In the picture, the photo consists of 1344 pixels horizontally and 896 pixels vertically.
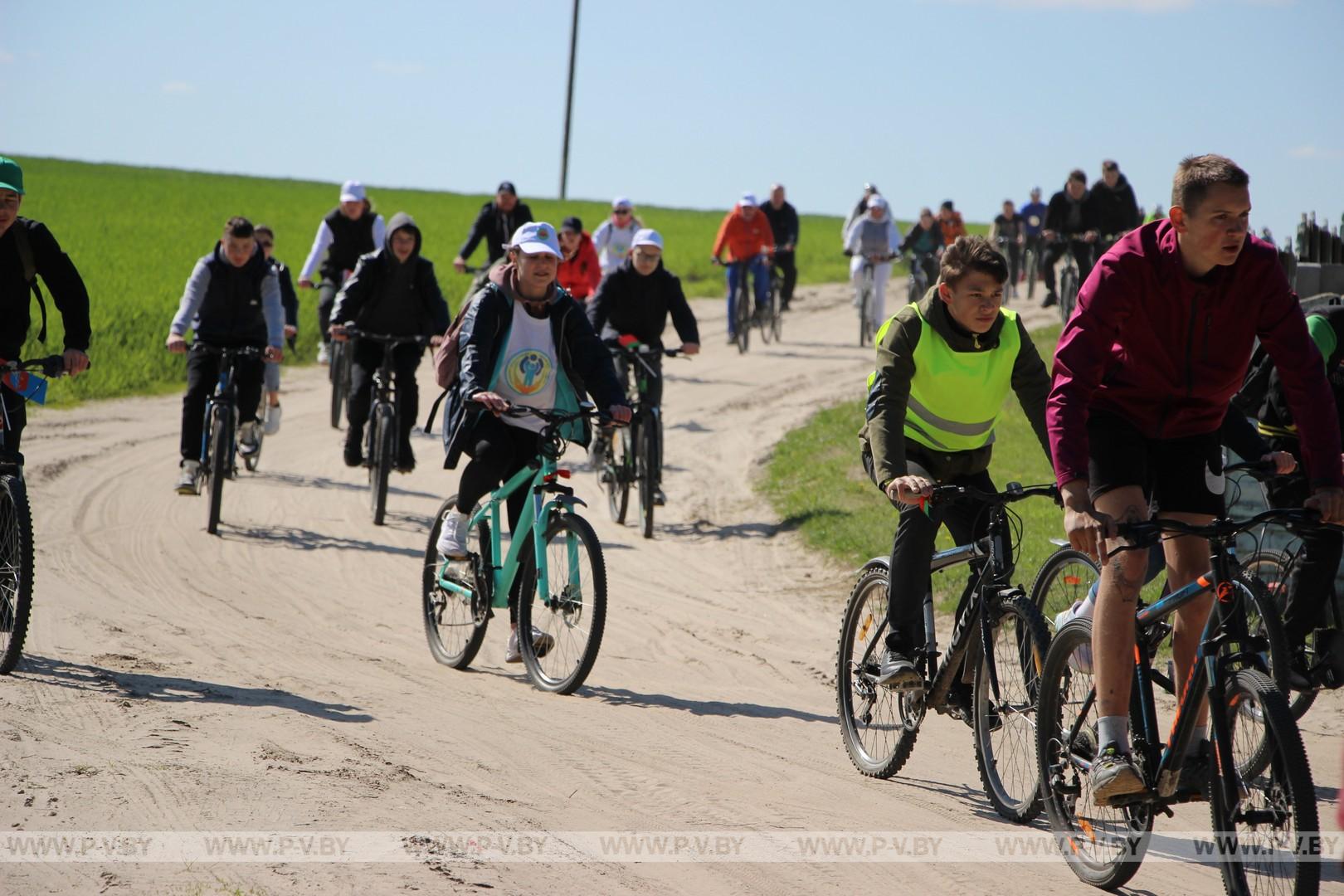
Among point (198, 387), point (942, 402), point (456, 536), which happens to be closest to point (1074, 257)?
point (198, 387)

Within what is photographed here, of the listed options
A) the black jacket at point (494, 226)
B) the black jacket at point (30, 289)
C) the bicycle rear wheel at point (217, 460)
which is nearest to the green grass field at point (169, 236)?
the black jacket at point (494, 226)

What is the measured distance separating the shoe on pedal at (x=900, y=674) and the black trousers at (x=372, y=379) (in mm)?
7297

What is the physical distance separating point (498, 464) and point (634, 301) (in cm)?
539

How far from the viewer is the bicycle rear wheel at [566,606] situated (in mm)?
7504

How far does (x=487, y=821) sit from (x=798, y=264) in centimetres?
4126

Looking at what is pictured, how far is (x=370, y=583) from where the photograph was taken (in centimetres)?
1044

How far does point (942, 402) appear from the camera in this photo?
594 centimetres

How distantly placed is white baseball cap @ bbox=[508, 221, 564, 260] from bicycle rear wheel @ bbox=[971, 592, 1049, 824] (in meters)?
3.38

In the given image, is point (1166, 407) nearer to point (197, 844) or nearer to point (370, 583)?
point (197, 844)

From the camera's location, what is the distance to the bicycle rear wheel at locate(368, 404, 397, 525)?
1245 centimetres

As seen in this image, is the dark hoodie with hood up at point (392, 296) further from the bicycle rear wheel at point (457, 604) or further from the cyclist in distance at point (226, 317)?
the bicycle rear wheel at point (457, 604)

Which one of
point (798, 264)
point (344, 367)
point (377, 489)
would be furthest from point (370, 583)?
point (798, 264)

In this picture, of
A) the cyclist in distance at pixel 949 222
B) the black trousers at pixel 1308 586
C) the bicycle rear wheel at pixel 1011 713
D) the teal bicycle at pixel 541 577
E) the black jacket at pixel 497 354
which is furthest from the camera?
the cyclist in distance at pixel 949 222

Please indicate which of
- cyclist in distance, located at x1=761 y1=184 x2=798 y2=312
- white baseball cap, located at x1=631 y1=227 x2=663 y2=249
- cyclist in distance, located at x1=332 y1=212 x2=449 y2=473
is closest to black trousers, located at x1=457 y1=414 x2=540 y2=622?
cyclist in distance, located at x1=332 y1=212 x2=449 y2=473
